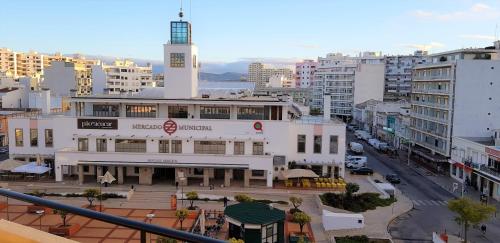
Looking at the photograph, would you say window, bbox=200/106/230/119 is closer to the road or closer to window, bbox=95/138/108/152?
window, bbox=95/138/108/152

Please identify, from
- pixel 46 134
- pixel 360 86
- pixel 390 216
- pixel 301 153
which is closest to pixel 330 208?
pixel 390 216

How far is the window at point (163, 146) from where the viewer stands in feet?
107

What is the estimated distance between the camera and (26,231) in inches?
109

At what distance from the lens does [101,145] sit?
33.0 meters

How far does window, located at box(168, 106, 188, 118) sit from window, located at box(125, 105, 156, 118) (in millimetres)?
1231

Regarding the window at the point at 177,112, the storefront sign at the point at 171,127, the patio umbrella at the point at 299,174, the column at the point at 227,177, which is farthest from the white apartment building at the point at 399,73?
the column at the point at 227,177

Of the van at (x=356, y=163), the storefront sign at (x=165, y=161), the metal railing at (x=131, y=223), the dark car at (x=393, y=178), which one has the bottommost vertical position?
the dark car at (x=393, y=178)

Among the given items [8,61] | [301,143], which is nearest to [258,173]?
[301,143]

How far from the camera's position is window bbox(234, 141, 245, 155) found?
32.6m

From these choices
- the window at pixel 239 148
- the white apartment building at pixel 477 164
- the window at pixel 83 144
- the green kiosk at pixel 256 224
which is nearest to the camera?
the green kiosk at pixel 256 224

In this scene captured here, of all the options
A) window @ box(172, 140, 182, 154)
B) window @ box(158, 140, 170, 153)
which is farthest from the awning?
window @ box(172, 140, 182, 154)

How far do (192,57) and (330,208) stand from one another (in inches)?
685

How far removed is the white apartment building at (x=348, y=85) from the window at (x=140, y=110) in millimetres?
53096

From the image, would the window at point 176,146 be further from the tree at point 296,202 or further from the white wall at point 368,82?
the white wall at point 368,82
